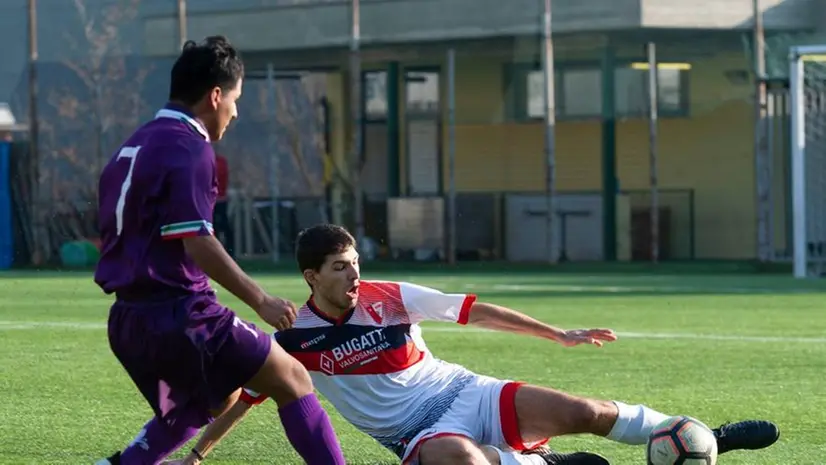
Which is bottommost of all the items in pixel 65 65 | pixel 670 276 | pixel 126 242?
pixel 670 276

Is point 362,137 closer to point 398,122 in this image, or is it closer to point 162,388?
point 398,122

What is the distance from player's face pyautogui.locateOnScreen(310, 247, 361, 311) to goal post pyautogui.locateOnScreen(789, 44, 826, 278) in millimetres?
17415

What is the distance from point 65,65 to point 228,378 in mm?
26810

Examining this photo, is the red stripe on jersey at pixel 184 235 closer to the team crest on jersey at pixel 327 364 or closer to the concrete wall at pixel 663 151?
the team crest on jersey at pixel 327 364

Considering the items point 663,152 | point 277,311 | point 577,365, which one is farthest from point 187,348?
point 663,152

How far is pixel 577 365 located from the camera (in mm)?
11844

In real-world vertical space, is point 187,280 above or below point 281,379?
above

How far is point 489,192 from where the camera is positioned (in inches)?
1206

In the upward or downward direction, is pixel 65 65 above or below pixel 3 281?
above

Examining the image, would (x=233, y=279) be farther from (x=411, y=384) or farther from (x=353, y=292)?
(x=411, y=384)

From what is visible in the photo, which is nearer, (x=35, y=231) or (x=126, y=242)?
(x=126, y=242)

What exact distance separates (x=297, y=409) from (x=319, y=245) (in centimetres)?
87

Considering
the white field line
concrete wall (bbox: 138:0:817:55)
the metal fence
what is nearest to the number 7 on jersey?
the white field line

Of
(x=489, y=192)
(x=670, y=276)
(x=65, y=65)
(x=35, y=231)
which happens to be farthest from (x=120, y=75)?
(x=670, y=276)
